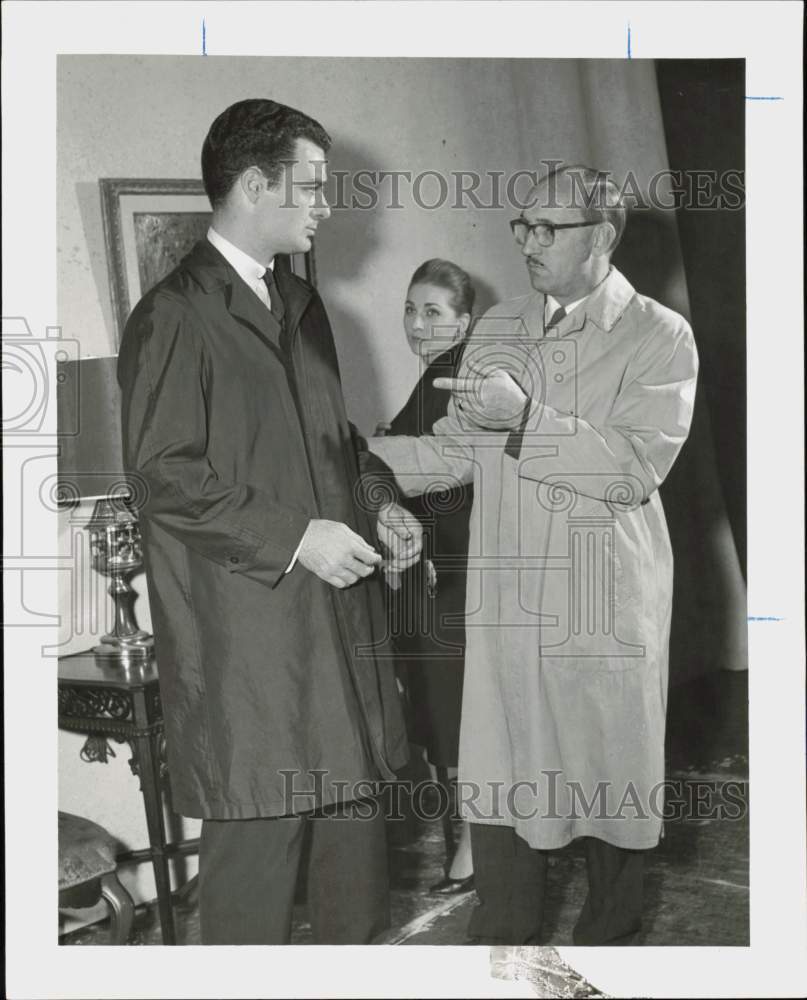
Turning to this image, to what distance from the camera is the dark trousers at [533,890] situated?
2568 millimetres

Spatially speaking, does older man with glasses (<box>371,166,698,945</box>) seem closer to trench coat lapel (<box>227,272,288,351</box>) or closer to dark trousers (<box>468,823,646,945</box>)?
dark trousers (<box>468,823,646,945</box>)

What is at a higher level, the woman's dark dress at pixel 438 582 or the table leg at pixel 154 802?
the woman's dark dress at pixel 438 582

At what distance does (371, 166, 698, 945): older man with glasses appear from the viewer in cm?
252

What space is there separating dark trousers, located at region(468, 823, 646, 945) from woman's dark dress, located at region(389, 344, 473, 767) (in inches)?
14.3

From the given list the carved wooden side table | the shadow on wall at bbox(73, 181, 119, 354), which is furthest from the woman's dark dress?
the shadow on wall at bbox(73, 181, 119, 354)

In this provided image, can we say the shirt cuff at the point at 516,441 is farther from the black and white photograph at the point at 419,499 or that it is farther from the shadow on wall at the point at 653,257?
the shadow on wall at the point at 653,257

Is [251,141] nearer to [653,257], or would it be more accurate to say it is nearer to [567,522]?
[653,257]

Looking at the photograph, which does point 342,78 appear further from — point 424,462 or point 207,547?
point 207,547

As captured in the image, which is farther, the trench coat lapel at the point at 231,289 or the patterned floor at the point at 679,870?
the patterned floor at the point at 679,870

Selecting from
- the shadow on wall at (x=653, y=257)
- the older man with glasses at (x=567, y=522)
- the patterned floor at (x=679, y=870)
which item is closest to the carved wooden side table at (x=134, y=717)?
the patterned floor at (x=679, y=870)

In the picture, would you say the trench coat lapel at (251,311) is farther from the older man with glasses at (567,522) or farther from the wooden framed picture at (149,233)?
the older man with glasses at (567,522)

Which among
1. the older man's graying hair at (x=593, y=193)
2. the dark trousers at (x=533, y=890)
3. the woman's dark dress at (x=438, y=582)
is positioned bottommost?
the dark trousers at (x=533, y=890)

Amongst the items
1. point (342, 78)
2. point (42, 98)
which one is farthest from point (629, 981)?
point (42, 98)

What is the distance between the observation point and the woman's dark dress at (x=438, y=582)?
254 centimetres
